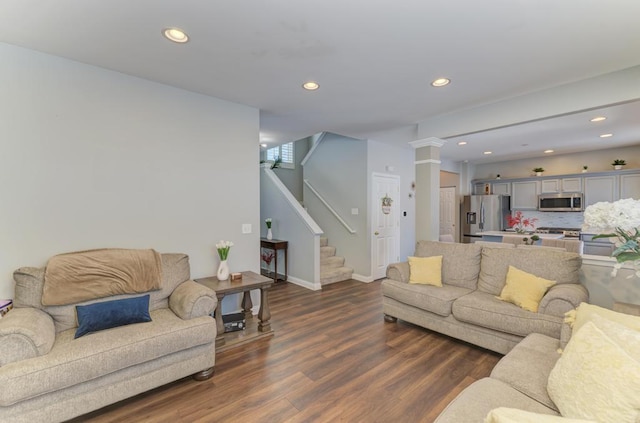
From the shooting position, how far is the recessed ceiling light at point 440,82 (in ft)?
9.04

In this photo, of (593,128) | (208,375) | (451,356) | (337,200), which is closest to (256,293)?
(208,375)

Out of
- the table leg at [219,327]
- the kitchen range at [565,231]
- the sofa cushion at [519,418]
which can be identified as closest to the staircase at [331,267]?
the table leg at [219,327]

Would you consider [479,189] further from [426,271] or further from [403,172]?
[426,271]

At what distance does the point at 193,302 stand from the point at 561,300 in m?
3.04

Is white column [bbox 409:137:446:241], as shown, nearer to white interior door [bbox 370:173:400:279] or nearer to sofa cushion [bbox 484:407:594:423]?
white interior door [bbox 370:173:400:279]

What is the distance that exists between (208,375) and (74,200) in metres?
1.91

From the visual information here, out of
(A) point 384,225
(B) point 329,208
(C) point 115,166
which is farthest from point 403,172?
(C) point 115,166

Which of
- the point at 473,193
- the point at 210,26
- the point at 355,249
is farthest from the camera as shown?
the point at 473,193

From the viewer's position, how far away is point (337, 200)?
5691mm

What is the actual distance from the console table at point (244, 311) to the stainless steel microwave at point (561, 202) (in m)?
6.75

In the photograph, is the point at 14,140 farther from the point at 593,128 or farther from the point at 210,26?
the point at 593,128

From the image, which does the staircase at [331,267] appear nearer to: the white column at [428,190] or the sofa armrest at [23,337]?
the white column at [428,190]

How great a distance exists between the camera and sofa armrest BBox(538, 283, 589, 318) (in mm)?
2312

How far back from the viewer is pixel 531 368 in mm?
1657
